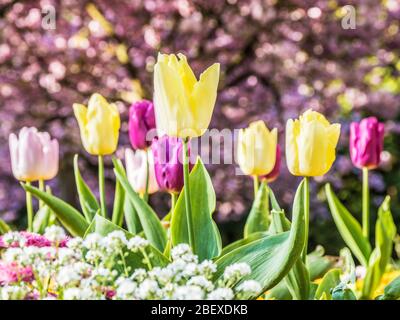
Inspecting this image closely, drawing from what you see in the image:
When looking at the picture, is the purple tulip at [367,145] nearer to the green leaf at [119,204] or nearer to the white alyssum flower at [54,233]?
the green leaf at [119,204]

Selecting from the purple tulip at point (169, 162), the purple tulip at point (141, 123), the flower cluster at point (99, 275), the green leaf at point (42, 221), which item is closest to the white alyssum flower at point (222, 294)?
the flower cluster at point (99, 275)

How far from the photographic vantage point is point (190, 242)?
1414mm

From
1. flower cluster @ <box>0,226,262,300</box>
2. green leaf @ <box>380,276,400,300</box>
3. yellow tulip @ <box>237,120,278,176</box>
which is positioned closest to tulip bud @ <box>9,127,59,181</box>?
yellow tulip @ <box>237,120,278,176</box>

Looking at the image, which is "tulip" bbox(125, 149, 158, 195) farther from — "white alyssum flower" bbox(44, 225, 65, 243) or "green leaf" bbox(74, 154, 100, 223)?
"white alyssum flower" bbox(44, 225, 65, 243)

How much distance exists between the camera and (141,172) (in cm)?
189

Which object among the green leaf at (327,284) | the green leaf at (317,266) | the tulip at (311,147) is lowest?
the green leaf at (317,266)

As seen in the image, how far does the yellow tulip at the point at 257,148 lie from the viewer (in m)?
1.75

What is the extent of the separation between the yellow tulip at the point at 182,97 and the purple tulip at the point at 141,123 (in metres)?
0.52

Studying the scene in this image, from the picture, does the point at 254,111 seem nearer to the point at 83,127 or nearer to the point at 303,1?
the point at 303,1

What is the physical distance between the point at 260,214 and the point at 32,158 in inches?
20.3

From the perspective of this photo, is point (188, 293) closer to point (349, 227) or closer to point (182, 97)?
point (182, 97)

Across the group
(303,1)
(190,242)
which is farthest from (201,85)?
(303,1)

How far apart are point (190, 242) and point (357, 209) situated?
403 cm

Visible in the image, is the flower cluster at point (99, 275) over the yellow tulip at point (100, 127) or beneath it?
beneath
